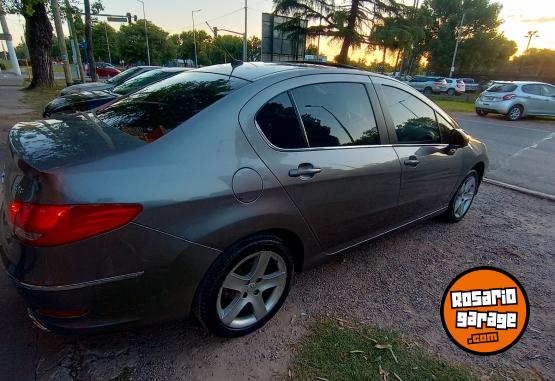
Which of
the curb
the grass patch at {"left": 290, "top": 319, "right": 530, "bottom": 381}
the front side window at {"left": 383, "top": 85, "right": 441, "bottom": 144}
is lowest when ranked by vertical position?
the curb

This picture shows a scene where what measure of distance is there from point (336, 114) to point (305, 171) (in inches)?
23.4

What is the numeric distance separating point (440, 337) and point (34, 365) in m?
2.49

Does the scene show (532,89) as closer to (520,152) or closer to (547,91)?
(547,91)

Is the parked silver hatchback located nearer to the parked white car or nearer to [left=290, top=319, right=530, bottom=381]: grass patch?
[left=290, top=319, right=530, bottom=381]: grass patch

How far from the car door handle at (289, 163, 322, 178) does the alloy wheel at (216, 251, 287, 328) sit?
1.68 feet

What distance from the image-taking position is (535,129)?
1273 centimetres

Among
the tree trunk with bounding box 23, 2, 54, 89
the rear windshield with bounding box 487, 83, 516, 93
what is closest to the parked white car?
the rear windshield with bounding box 487, 83, 516, 93

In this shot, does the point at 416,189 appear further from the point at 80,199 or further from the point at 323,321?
the point at 80,199

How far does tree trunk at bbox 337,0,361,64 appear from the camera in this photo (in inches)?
985

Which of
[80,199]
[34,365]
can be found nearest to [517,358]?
[80,199]

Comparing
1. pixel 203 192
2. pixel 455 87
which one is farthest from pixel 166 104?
pixel 455 87

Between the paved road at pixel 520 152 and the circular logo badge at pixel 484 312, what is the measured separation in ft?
12.9

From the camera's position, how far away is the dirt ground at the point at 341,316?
2.02 metres

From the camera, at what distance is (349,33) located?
2534 cm
